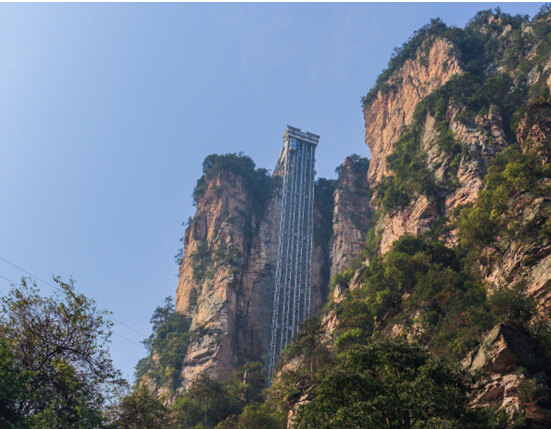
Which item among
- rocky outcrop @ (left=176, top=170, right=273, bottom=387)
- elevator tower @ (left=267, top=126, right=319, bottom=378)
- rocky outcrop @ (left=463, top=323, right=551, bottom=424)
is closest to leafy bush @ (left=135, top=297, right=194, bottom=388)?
rocky outcrop @ (left=176, top=170, right=273, bottom=387)

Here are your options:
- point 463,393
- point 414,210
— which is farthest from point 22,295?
point 414,210

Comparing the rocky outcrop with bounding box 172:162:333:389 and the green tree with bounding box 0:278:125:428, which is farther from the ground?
the rocky outcrop with bounding box 172:162:333:389

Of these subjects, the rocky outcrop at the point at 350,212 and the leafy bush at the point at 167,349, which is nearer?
the leafy bush at the point at 167,349

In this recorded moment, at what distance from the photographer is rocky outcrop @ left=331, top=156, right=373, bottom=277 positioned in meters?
58.4

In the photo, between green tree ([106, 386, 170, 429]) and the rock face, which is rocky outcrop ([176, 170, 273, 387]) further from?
green tree ([106, 386, 170, 429])

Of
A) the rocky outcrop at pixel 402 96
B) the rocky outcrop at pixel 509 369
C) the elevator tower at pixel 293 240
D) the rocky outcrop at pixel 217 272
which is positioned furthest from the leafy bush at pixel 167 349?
the rocky outcrop at pixel 509 369

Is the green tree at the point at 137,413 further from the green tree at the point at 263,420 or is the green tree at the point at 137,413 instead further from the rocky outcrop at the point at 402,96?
the rocky outcrop at the point at 402,96

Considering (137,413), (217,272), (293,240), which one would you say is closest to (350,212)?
(293,240)

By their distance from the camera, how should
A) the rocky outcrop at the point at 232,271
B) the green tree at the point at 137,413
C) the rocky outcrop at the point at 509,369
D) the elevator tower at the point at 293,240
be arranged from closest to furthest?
the rocky outcrop at the point at 509,369 < the green tree at the point at 137,413 < the rocky outcrop at the point at 232,271 < the elevator tower at the point at 293,240

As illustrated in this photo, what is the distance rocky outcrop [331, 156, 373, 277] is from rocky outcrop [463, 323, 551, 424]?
3888cm

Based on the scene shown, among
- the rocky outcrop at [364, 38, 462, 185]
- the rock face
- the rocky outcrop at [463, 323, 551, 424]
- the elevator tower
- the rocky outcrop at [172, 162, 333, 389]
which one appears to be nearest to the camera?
the rocky outcrop at [463, 323, 551, 424]

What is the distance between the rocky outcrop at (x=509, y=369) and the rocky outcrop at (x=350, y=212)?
38875mm

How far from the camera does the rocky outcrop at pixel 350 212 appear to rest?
192 feet

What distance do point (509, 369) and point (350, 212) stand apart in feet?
152
